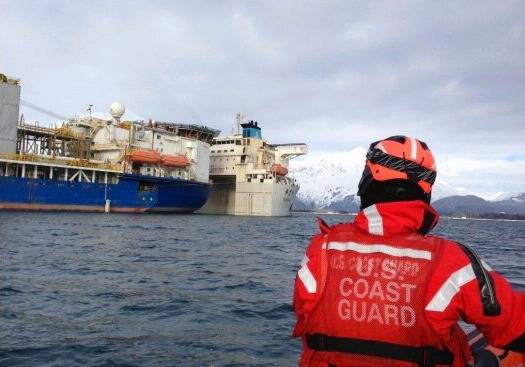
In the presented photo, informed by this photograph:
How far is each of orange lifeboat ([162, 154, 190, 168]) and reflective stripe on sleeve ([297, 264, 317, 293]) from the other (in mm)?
52233

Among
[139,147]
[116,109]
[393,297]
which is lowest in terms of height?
[393,297]

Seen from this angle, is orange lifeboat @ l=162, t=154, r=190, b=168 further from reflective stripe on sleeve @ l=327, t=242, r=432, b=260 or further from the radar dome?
reflective stripe on sleeve @ l=327, t=242, r=432, b=260

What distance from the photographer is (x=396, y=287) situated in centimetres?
214

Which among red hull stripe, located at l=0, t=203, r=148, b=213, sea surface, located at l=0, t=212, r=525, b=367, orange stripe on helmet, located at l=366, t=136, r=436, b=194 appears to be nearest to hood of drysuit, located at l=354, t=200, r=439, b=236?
orange stripe on helmet, located at l=366, t=136, r=436, b=194

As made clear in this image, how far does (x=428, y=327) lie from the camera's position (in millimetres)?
2098

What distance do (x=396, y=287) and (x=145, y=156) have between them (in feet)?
168

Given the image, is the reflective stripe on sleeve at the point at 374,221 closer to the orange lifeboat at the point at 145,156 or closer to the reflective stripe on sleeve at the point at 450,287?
the reflective stripe on sleeve at the point at 450,287

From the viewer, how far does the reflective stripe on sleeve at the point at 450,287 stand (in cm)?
204

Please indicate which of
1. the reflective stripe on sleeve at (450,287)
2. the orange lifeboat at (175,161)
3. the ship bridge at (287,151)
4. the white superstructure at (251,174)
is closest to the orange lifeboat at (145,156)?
the orange lifeboat at (175,161)

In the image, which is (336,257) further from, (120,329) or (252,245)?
(252,245)

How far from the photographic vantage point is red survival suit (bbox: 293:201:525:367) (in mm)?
2062

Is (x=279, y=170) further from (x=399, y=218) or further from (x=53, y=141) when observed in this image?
(x=399, y=218)

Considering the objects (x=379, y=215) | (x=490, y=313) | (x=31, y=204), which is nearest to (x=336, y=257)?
(x=379, y=215)

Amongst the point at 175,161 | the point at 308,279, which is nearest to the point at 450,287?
the point at 308,279
